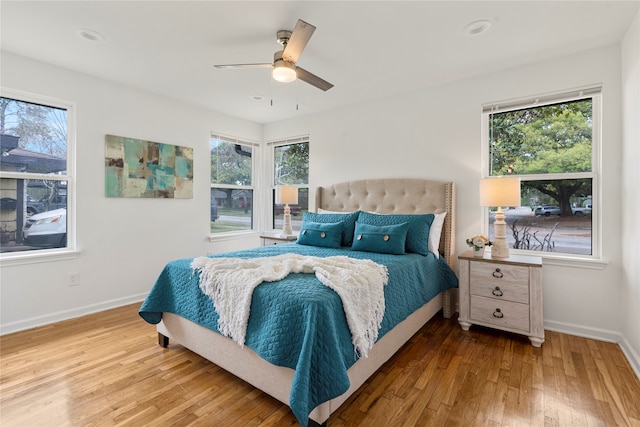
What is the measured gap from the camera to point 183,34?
2.41 m

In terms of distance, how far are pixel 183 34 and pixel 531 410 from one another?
135 inches

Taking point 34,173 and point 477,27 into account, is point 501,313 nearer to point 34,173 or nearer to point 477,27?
point 477,27

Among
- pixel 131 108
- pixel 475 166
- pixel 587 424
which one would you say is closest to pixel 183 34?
pixel 131 108

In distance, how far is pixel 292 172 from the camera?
193 inches

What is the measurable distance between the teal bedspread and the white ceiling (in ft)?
5.85

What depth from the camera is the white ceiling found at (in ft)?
6.86

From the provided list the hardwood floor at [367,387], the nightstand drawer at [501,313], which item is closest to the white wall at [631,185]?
the hardwood floor at [367,387]

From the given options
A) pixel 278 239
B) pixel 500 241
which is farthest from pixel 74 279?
pixel 500 241

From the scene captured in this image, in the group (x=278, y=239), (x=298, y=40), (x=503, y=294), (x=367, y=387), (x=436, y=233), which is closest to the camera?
(x=367, y=387)

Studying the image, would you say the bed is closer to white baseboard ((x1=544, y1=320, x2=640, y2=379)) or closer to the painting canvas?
white baseboard ((x1=544, y1=320, x2=640, y2=379))

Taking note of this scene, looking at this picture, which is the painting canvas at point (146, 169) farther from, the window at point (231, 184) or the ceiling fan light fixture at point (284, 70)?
the ceiling fan light fixture at point (284, 70)

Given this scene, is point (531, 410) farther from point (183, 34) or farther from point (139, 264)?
point (139, 264)

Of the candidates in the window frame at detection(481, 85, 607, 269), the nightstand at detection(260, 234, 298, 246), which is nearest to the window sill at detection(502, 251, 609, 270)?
the window frame at detection(481, 85, 607, 269)

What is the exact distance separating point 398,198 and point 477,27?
1.78 metres
